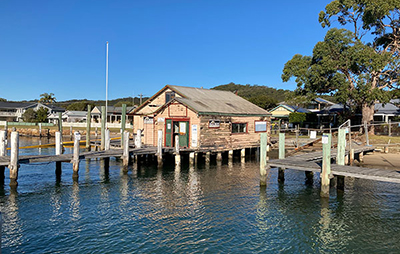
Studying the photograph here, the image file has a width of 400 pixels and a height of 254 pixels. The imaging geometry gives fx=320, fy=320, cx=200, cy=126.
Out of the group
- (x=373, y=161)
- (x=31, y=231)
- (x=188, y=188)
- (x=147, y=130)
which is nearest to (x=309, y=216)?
(x=188, y=188)

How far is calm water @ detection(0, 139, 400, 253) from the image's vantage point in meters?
10.3

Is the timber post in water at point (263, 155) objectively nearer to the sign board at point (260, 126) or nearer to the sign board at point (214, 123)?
the sign board at point (214, 123)

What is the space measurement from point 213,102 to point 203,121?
4535mm

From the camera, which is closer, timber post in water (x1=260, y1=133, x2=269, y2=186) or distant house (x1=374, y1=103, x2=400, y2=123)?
timber post in water (x1=260, y1=133, x2=269, y2=186)

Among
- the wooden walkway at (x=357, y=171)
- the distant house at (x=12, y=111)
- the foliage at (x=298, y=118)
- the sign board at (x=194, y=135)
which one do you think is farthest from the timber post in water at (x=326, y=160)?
the distant house at (x=12, y=111)

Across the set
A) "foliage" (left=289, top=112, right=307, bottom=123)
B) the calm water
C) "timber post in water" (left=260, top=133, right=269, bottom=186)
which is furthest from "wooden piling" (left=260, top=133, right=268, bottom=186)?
"foliage" (left=289, top=112, right=307, bottom=123)

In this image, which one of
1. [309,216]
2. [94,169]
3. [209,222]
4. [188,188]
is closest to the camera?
[209,222]

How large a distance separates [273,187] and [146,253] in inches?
405

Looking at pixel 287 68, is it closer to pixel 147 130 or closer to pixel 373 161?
pixel 373 161

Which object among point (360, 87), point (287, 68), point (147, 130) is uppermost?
point (287, 68)

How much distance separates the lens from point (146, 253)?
31.9 feet

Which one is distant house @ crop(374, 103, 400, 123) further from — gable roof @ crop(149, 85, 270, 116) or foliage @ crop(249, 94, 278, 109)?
foliage @ crop(249, 94, 278, 109)

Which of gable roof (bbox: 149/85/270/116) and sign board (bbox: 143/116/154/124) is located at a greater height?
gable roof (bbox: 149/85/270/116)

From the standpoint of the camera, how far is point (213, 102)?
2928 cm
